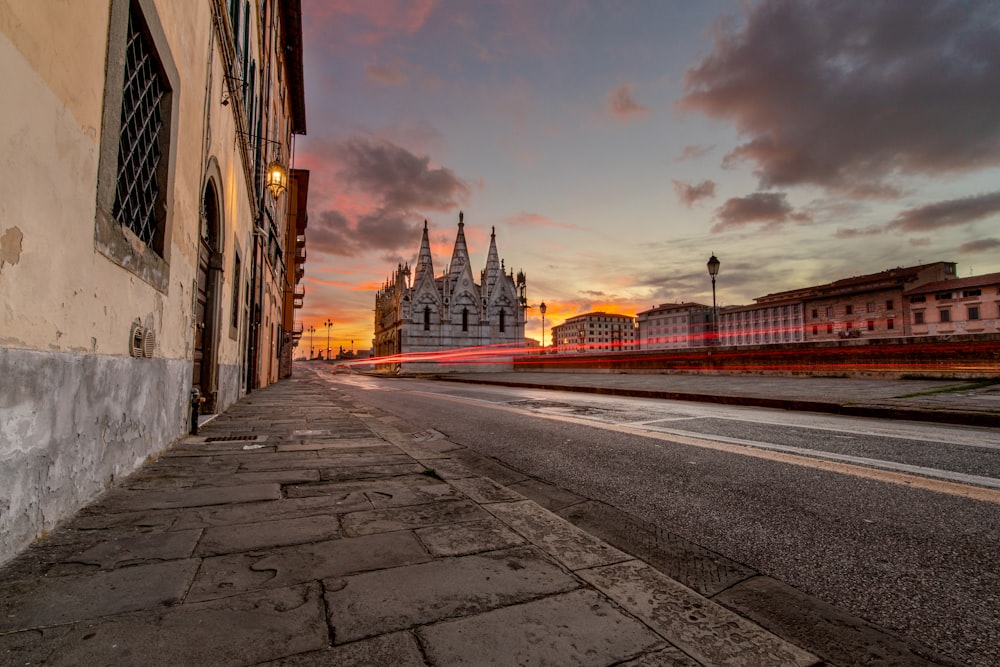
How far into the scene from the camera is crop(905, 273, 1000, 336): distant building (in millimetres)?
61031

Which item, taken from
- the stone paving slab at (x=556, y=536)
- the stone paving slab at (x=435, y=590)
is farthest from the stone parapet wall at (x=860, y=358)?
the stone paving slab at (x=435, y=590)

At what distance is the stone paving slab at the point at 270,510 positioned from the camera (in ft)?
9.89

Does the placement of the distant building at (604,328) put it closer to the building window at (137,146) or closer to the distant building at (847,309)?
the distant building at (847,309)

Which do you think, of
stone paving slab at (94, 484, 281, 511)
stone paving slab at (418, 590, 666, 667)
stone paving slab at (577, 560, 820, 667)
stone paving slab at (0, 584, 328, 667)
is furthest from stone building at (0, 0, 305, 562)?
stone paving slab at (577, 560, 820, 667)

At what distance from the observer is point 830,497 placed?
3.62 meters

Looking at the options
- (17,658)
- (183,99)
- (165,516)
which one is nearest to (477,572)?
(17,658)

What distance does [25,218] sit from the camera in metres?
2.45

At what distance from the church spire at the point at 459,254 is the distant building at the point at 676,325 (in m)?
70.1

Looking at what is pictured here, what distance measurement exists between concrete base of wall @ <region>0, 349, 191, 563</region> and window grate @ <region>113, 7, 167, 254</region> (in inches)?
54.7

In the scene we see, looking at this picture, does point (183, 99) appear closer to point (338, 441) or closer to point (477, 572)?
point (338, 441)

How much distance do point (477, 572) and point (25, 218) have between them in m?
2.92

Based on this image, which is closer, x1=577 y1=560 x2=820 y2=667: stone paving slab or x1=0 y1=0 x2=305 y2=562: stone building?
x1=577 y1=560 x2=820 y2=667: stone paving slab

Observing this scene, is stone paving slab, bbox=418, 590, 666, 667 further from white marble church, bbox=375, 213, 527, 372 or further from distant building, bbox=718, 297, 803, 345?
distant building, bbox=718, 297, 803, 345

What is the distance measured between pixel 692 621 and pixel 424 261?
175 feet
